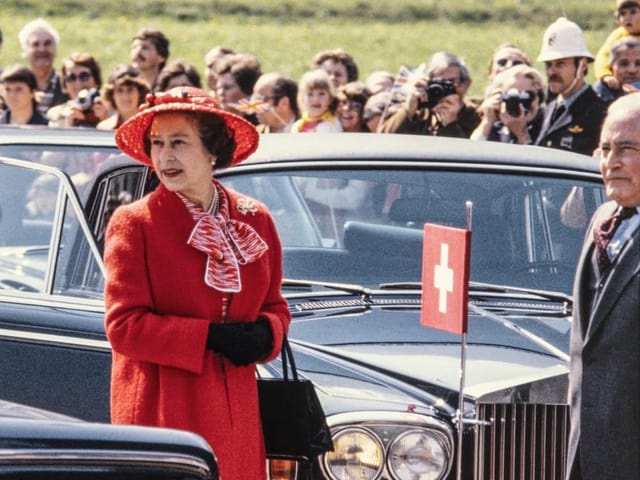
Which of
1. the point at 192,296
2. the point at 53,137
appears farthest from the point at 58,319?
the point at 53,137

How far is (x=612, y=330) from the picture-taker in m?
3.70

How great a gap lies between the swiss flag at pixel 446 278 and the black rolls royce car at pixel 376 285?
0.12 metres

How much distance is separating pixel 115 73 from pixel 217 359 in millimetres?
5777

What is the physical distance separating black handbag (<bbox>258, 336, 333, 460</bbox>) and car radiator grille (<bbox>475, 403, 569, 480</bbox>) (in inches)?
24.0

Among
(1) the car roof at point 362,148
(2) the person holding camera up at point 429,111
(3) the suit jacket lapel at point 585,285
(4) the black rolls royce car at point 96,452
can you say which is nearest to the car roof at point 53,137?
(1) the car roof at point 362,148

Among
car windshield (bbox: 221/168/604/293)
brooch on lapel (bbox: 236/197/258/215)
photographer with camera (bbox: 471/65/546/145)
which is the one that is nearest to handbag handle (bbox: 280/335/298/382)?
brooch on lapel (bbox: 236/197/258/215)

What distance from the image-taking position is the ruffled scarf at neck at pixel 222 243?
3.93 m

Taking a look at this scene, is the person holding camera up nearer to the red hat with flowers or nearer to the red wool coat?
the red hat with flowers

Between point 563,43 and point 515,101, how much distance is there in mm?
581

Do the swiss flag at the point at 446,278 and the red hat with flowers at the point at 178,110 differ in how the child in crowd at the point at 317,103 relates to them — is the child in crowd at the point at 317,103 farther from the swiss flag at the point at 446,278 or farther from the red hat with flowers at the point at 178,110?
the red hat with flowers at the point at 178,110

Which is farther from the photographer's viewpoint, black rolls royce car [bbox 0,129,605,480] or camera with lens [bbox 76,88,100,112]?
camera with lens [bbox 76,88,100,112]

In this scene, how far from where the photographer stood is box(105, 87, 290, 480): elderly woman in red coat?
12.5 ft

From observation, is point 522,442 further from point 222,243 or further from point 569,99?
point 569,99

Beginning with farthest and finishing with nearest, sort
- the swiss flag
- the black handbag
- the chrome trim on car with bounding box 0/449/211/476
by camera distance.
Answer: the swiss flag
the black handbag
the chrome trim on car with bounding box 0/449/211/476
